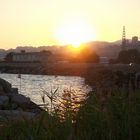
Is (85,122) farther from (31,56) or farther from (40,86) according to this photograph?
(31,56)

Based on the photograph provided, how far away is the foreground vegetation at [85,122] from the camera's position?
679cm

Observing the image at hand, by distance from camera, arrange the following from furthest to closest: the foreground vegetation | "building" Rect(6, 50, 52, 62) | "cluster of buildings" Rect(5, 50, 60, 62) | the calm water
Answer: "building" Rect(6, 50, 52, 62), "cluster of buildings" Rect(5, 50, 60, 62), the calm water, the foreground vegetation

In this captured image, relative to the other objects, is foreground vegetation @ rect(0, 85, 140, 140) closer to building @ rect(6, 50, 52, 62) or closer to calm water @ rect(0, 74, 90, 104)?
calm water @ rect(0, 74, 90, 104)

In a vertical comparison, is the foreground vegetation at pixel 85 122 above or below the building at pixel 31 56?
below

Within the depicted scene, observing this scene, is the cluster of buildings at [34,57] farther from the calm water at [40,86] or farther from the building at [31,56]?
the calm water at [40,86]

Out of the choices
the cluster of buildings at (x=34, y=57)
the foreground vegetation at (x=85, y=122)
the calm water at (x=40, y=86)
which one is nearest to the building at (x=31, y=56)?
the cluster of buildings at (x=34, y=57)

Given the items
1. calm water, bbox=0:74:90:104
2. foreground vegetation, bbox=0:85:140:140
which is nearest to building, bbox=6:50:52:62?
calm water, bbox=0:74:90:104

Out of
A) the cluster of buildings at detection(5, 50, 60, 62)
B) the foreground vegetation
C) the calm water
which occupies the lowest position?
the calm water

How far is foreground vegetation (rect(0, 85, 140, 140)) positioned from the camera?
6.79 m

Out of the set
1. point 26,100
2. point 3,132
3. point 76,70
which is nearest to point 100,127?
point 3,132

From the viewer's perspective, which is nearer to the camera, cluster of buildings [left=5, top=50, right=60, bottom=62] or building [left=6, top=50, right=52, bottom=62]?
cluster of buildings [left=5, top=50, right=60, bottom=62]

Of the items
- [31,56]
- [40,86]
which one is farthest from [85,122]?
[31,56]

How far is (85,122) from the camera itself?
7270mm

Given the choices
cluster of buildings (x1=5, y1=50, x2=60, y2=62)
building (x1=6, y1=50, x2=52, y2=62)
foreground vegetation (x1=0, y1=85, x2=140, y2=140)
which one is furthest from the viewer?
building (x1=6, y1=50, x2=52, y2=62)
